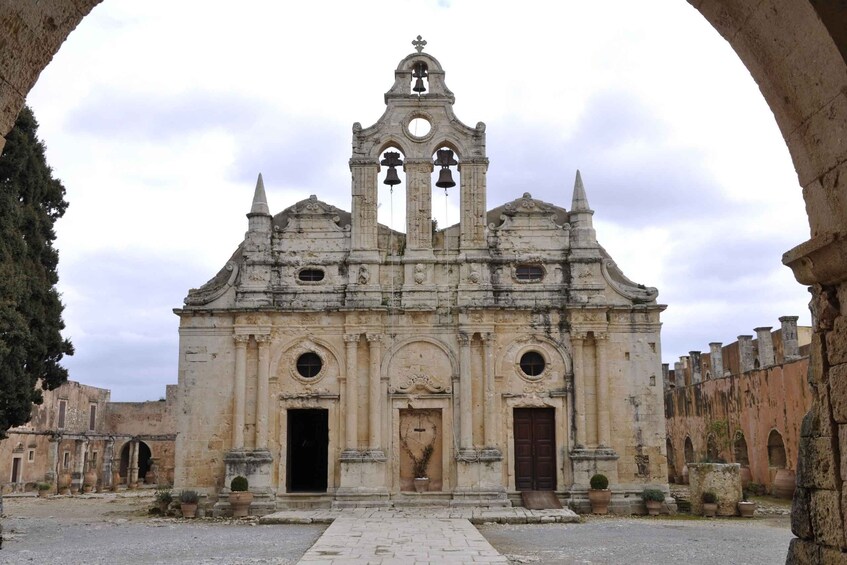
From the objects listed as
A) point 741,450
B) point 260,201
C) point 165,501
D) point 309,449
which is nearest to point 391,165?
point 260,201

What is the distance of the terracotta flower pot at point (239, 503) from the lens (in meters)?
21.0

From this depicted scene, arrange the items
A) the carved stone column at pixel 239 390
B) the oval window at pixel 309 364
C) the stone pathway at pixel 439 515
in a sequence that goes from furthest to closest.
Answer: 1. the oval window at pixel 309 364
2. the carved stone column at pixel 239 390
3. the stone pathway at pixel 439 515

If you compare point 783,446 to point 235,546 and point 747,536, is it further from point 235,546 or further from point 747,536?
point 235,546

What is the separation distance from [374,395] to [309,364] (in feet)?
6.98

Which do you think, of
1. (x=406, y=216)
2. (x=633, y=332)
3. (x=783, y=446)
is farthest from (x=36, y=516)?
(x=783, y=446)

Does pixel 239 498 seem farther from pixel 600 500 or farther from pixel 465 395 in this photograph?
pixel 600 500

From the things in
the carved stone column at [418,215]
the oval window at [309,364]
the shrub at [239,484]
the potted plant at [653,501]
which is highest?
the carved stone column at [418,215]

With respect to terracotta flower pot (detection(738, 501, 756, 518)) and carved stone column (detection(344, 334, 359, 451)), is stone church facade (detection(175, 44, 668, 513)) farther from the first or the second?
terracotta flower pot (detection(738, 501, 756, 518))

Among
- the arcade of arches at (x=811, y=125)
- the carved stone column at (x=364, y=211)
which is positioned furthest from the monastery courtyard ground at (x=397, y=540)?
the arcade of arches at (x=811, y=125)

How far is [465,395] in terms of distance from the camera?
22.1 metres

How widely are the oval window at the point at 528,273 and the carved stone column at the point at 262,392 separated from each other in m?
7.28

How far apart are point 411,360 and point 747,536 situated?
964 centimetres

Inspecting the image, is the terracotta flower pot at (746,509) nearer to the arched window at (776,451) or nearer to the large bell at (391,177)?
the arched window at (776,451)

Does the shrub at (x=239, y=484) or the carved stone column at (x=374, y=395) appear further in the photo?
the carved stone column at (x=374, y=395)
